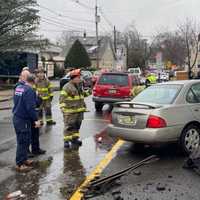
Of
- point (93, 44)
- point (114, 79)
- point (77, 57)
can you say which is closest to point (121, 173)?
point (114, 79)

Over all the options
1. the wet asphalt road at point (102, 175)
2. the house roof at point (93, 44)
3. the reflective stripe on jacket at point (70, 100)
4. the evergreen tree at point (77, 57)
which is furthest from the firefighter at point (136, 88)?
the house roof at point (93, 44)

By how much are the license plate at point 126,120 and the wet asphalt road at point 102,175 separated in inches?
25.1

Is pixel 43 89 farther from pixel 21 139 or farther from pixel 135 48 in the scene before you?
pixel 135 48

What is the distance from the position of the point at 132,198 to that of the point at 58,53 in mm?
90954

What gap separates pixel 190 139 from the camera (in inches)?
370

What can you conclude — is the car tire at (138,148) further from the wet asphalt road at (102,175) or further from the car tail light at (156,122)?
the car tail light at (156,122)

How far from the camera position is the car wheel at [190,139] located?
9.27 meters

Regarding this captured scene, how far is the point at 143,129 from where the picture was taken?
9164 mm

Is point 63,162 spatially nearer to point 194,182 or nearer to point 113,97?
point 194,182

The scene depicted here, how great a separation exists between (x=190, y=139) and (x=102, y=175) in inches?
93.1

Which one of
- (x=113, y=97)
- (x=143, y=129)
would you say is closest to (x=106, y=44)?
(x=113, y=97)

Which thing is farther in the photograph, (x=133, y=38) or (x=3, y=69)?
(x=133, y=38)

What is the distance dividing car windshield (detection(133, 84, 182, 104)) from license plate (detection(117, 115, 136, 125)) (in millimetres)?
630

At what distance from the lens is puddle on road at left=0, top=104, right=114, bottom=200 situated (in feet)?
23.2
